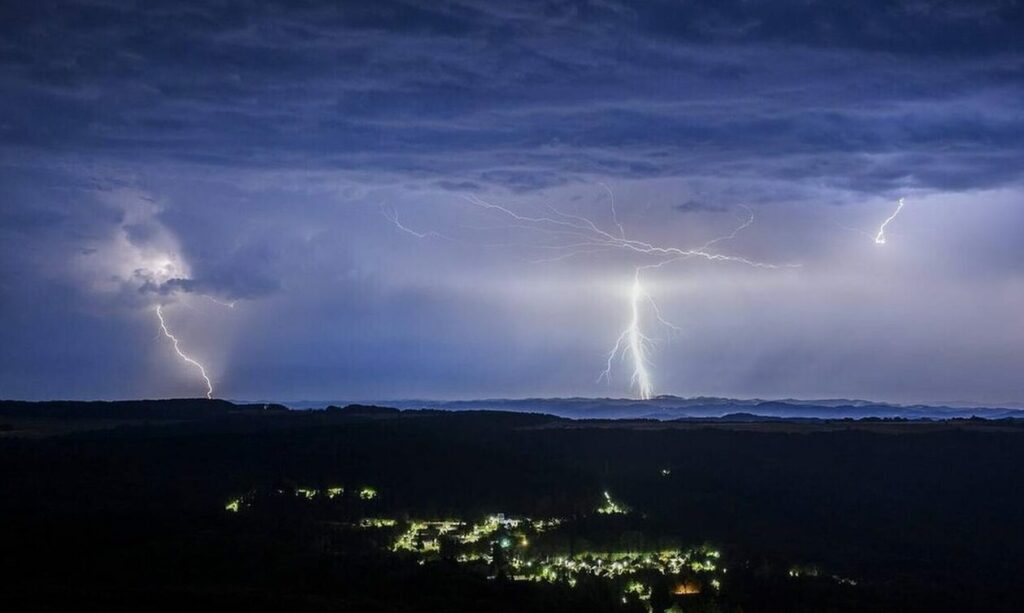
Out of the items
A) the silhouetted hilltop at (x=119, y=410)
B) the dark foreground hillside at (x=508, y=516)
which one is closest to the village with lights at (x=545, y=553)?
the dark foreground hillside at (x=508, y=516)

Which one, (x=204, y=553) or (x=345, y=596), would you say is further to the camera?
(x=204, y=553)

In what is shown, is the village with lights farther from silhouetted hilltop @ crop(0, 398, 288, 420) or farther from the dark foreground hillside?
silhouetted hilltop @ crop(0, 398, 288, 420)

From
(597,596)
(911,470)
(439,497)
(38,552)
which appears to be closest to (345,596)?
(597,596)

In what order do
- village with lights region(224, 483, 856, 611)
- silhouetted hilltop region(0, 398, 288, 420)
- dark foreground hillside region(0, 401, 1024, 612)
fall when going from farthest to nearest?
1. silhouetted hilltop region(0, 398, 288, 420)
2. village with lights region(224, 483, 856, 611)
3. dark foreground hillside region(0, 401, 1024, 612)

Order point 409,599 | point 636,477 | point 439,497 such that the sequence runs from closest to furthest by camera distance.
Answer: point 409,599 < point 439,497 < point 636,477

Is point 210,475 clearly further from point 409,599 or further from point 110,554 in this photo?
point 409,599

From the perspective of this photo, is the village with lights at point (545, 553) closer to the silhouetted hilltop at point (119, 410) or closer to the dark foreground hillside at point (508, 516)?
the dark foreground hillside at point (508, 516)

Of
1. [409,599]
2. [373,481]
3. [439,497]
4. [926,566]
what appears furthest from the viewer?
[373,481]

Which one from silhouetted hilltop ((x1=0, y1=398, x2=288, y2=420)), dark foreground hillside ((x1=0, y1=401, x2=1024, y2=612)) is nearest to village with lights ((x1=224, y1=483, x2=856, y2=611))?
dark foreground hillside ((x1=0, y1=401, x2=1024, y2=612))
